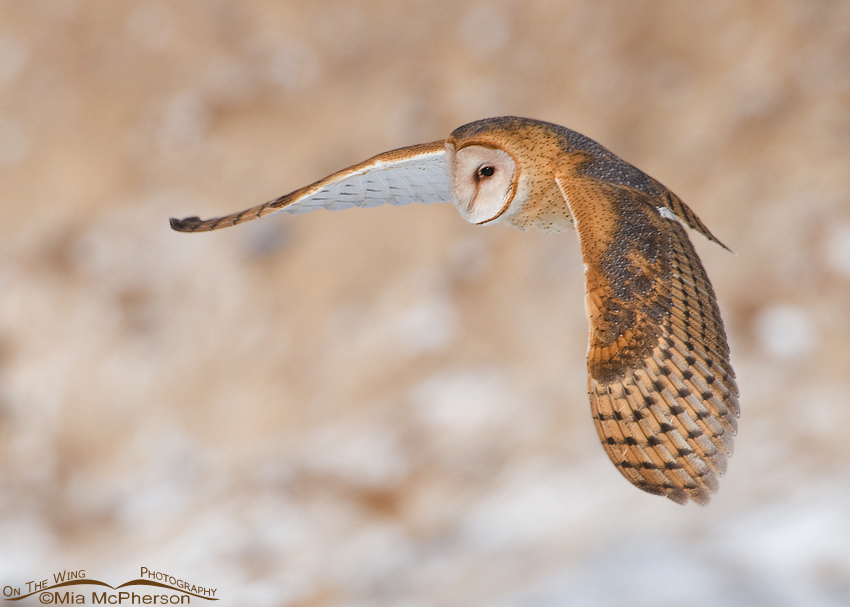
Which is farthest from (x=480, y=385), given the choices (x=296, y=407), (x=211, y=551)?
(x=211, y=551)

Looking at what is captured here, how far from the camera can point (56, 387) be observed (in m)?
1.87

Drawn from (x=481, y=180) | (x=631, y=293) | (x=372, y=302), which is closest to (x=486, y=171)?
(x=481, y=180)

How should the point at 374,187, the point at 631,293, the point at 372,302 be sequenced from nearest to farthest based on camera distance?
the point at 631,293 < the point at 374,187 < the point at 372,302

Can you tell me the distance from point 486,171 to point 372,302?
1.37 m

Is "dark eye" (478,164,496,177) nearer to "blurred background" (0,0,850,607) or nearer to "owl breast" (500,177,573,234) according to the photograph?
"owl breast" (500,177,573,234)

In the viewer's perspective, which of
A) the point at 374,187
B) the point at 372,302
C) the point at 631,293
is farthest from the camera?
the point at 372,302

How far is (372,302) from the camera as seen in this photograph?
1.96 metres

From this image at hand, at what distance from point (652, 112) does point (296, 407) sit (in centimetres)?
117

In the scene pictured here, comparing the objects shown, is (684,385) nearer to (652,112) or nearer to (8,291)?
(652,112)

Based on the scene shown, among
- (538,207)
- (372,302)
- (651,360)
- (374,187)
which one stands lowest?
(651,360)

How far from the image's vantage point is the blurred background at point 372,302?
1847mm

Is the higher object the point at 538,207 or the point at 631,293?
the point at 538,207

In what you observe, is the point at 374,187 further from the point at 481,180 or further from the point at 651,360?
the point at 651,360

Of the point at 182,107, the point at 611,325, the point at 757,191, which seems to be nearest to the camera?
the point at 611,325
